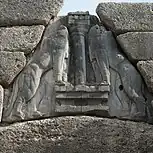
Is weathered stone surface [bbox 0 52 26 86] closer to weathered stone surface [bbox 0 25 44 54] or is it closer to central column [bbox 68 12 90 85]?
weathered stone surface [bbox 0 25 44 54]

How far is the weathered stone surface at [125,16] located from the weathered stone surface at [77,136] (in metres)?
0.92

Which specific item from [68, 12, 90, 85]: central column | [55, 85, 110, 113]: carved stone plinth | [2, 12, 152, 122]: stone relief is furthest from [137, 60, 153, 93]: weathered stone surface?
[68, 12, 90, 85]: central column

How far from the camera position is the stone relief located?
12.6ft

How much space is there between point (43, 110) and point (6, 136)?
1.25 ft

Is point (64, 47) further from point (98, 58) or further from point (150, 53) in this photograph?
point (150, 53)

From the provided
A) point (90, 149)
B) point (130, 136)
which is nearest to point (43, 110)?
point (90, 149)

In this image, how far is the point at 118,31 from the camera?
4.20 metres

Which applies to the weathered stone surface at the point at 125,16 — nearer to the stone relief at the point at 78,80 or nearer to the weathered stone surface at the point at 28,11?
the stone relief at the point at 78,80

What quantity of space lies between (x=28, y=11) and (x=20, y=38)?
0.29m

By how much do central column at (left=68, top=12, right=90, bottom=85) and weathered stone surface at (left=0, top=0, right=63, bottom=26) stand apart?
189mm

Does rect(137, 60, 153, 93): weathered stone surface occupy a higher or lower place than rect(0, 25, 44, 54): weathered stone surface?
lower

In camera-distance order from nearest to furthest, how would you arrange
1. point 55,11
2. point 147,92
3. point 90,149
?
point 90,149 < point 147,92 < point 55,11

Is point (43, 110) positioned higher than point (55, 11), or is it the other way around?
point (55, 11)

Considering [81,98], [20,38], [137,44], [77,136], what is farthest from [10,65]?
[137,44]
